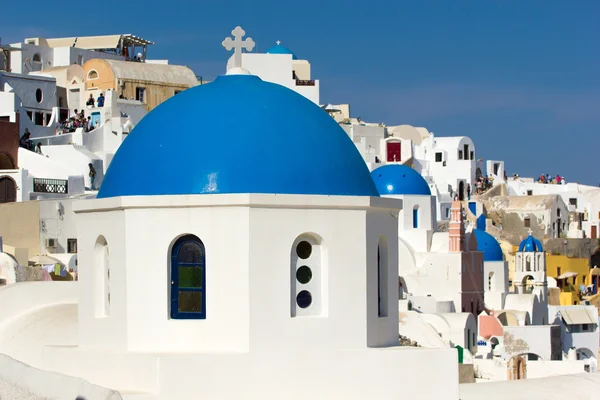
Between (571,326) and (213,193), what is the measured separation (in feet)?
113

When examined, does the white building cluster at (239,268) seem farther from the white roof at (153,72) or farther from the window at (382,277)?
the white roof at (153,72)

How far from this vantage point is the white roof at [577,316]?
145ft

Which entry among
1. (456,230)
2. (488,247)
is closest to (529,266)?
(488,247)

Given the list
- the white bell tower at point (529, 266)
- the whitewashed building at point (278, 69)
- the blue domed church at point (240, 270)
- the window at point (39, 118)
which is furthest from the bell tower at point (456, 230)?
the blue domed church at point (240, 270)

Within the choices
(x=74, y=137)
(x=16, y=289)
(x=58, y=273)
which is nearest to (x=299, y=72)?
(x=74, y=137)

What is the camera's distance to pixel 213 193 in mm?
11734

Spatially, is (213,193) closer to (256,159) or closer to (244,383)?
(256,159)

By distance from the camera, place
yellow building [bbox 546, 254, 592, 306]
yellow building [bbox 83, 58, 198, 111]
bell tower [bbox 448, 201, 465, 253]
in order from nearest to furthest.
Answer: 1. bell tower [bbox 448, 201, 465, 253]
2. yellow building [bbox 83, 58, 198, 111]
3. yellow building [bbox 546, 254, 592, 306]

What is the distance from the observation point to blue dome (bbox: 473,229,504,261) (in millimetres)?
44938

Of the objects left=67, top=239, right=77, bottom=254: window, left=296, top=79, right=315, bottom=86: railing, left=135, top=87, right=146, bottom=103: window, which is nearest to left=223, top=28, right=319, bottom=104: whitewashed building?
left=296, top=79, right=315, bottom=86: railing

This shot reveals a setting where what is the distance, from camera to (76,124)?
45.6m

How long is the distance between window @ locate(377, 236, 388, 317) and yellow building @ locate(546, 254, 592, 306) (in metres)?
42.9

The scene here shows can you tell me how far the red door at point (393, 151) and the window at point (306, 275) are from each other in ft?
153

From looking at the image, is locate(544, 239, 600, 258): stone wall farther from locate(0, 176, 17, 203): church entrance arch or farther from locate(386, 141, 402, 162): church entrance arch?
locate(0, 176, 17, 203): church entrance arch
